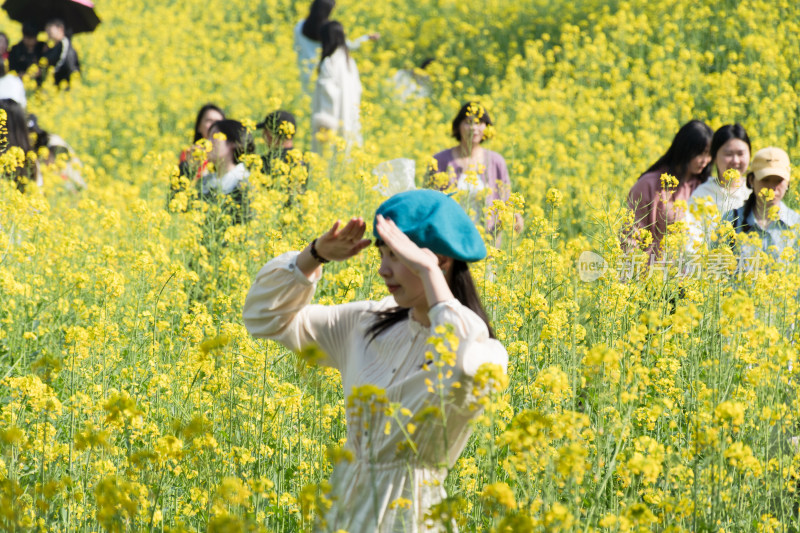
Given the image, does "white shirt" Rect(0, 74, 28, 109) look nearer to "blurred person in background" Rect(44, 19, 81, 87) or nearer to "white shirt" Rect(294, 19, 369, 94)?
"white shirt" Rect(294, 19, 369, 94)

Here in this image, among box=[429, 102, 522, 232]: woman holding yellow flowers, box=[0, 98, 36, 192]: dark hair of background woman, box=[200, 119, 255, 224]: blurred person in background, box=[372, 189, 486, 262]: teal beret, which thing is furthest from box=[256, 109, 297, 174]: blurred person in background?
box=[372, 189, 486, 262]: teal beret

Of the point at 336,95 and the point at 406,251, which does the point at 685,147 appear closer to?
the point at 406,251

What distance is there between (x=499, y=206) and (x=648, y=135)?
4589mm

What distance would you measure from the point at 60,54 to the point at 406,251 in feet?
33.7

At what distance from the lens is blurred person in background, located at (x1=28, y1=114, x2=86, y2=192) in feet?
25.6

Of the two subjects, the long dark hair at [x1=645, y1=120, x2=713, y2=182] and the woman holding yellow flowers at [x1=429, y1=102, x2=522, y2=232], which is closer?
the long dark hair at [x1=645, y1=120, x2=713, y2=182]

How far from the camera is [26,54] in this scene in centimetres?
1134

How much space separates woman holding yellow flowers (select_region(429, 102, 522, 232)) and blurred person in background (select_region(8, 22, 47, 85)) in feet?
21.5

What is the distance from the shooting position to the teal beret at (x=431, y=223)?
2.18 meters

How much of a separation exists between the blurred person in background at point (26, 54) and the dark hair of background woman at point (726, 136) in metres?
8.16

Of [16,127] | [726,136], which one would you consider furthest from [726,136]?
[16,127]

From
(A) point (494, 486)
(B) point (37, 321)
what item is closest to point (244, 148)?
(B) point (37, 321)

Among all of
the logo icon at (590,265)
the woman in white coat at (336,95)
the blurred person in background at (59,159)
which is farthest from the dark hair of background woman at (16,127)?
the logo icon at (590,265)

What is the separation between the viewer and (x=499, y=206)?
438cm
